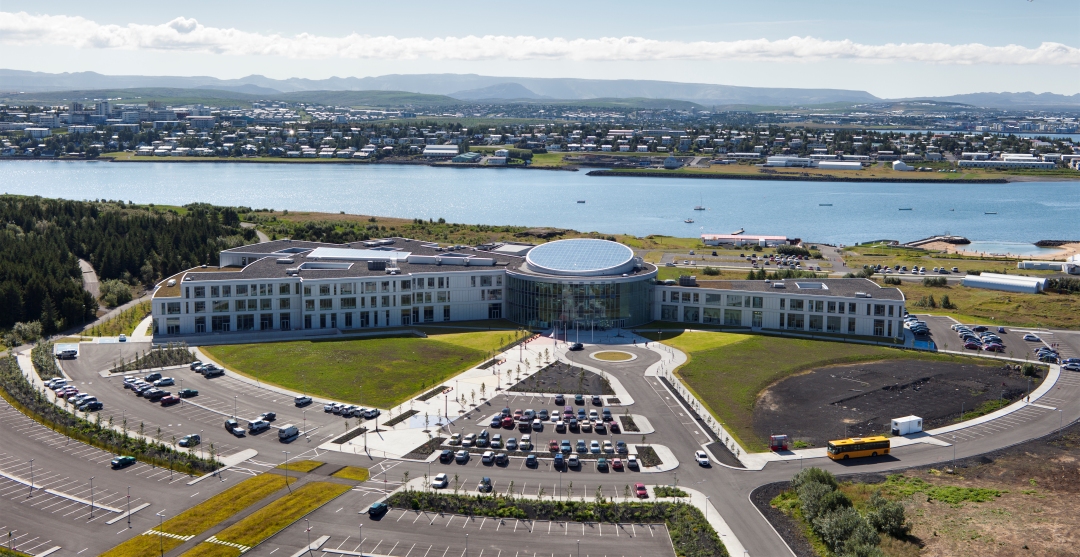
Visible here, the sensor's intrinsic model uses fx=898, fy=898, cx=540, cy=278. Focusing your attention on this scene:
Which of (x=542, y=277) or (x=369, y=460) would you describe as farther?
(x=542, y=277)

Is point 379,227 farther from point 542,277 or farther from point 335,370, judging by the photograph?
point 335,370

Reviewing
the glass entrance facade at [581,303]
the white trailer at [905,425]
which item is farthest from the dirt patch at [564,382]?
the white trailer at [905,425]

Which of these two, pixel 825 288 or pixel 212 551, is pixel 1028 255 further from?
pixel 212 551

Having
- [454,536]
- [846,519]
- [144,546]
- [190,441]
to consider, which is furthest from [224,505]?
[846,519]

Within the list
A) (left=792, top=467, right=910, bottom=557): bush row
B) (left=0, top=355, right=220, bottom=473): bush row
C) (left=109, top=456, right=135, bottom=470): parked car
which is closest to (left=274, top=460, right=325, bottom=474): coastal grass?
(left=0, top=355, right=220, bottom=473): bush row

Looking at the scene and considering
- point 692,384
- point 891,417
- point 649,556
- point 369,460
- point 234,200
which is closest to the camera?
point 649,556

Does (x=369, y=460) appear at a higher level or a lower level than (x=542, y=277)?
lower

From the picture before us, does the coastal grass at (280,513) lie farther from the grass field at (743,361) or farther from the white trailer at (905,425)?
the white trailer at (905,425)

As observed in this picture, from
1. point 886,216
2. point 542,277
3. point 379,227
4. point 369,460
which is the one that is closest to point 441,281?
point 542,277
